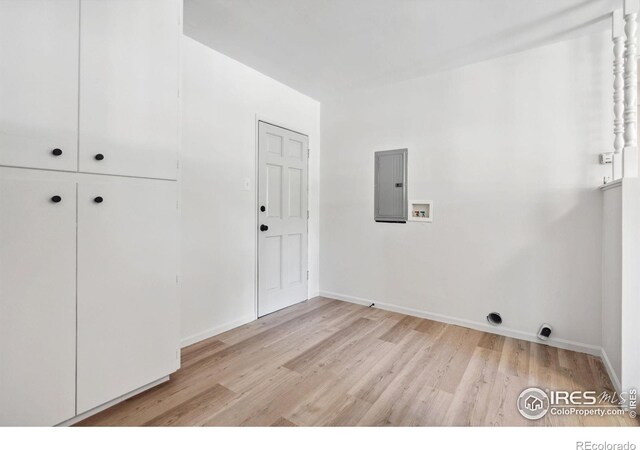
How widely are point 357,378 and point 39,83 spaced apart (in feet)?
7.89

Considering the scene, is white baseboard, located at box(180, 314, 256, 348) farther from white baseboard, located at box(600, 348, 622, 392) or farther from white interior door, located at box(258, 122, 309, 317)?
white baseboard, located at box(600, 348, 622, 392)

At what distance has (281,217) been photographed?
3502 millimetres

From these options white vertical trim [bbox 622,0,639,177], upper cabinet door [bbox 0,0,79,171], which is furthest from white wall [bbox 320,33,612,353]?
upper cabinet door [bbox 0,0,79,171]

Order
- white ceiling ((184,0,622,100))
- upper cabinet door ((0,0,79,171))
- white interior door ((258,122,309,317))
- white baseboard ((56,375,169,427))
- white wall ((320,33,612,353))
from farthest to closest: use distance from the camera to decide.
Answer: white interior door ((258,122,309,317)), white wall ((320,33,612,353)), white ceiling ((184,0,622,100)), white baseboard ((56,375,169,427)), upper cabinet door ((0,0,79,171))

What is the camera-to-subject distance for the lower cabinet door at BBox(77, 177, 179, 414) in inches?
63.5

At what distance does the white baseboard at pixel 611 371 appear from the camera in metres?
1.90

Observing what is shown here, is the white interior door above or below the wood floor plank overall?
above

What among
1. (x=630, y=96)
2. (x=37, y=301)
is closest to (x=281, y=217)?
(x=37, y=301)

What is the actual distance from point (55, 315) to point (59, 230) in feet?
1.37

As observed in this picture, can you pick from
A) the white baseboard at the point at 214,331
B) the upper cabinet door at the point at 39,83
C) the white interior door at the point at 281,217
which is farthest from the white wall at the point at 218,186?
the upper cabinet door at the point at 39,83

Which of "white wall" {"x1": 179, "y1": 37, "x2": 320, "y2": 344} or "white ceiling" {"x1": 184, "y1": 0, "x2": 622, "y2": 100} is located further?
"white wall" {"x1": 179, "y1": 37, "x2": 320, "y2": 344}

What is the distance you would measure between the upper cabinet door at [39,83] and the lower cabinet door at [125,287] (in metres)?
0.24

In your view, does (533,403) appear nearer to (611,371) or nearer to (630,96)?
(611,371)

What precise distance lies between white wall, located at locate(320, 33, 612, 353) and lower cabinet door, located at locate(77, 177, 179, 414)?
2.31 m
